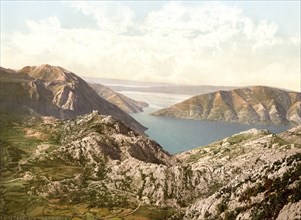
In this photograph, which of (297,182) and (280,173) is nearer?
(297,182)

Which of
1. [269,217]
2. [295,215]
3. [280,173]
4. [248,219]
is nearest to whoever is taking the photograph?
[295,215]

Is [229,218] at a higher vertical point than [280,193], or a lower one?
lower

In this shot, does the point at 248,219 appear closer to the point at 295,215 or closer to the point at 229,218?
the point at 229,218

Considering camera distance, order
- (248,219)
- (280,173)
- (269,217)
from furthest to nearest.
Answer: (280,173), (248,219), (269,217)

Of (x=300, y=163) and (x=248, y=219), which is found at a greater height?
(x=300, y=163)

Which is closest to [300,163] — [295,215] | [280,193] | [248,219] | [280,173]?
[280,173]

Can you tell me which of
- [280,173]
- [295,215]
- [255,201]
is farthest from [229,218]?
[295,215]

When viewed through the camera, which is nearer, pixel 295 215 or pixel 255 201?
pixel 295 215

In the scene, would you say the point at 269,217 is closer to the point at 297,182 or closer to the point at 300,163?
the point at 297,182

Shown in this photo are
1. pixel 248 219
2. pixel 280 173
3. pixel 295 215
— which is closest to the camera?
pixel 295 215
